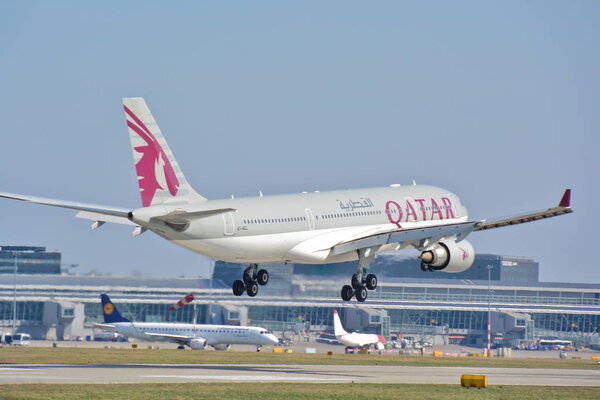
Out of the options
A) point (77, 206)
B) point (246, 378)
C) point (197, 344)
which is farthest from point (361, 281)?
point (197, 344)

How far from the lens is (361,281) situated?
241ft

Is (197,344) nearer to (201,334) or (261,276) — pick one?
(201,334)

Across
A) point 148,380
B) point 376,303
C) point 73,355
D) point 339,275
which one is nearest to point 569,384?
point 339,275

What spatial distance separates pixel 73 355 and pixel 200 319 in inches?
3406

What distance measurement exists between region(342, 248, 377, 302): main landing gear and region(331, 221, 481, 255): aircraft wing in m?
0.91

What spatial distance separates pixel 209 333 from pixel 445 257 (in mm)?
67130

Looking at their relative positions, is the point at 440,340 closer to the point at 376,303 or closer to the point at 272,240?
the point at 376,303

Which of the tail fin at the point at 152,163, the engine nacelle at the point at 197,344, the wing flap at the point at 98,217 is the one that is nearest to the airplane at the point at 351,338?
the engine nacelle at the point at 197,344

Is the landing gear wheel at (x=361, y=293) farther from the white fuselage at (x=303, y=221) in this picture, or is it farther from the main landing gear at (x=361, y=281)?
the white fuselage at (x=303, y=221)

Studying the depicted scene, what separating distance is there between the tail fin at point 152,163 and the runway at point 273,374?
34.2 feet

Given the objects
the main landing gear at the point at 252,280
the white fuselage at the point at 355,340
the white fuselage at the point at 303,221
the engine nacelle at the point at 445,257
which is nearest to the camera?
the white fuselage at the point at 303,221

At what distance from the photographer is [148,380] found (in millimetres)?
65438

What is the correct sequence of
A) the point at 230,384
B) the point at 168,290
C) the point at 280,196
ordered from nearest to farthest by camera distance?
the point at 230,384
the point at 280,196
the point at 168,290

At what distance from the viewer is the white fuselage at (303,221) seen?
63656 mm
